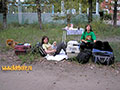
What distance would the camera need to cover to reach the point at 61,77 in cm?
464

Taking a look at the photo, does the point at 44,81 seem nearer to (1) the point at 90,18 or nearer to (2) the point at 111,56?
(2) the point at 111,56

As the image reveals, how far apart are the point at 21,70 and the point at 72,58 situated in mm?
1826

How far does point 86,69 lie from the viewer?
531 cm

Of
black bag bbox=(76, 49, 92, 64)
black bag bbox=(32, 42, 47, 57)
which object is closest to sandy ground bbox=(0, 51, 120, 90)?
black bag bbox=(76, 49, 92, 64)

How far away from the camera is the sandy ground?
405 centimetres

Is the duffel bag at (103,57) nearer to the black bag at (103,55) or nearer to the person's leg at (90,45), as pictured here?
the black bag at (103,55)

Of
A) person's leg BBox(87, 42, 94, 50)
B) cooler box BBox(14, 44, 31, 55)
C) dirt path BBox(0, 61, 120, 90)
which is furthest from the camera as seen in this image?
person's leg BBox(87, 42, 94, 50)

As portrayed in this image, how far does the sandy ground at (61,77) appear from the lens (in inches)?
160

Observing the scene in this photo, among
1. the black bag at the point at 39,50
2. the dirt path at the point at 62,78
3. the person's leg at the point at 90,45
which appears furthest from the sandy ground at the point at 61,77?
the person's leg at the point at 90,45

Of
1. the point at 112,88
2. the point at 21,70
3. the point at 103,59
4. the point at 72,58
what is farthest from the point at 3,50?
the point at 112,88

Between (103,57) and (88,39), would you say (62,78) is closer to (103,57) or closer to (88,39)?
(103,57)

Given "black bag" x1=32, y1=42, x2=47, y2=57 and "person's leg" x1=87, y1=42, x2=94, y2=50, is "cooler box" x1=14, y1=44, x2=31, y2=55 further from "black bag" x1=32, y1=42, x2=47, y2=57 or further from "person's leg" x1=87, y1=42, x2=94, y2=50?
"person's leg" x1=87, y1=42, x2=94, y2=50

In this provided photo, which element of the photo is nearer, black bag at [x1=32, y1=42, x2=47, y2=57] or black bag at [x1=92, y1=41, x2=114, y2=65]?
black bag at [x1=92, y1=41, x2=114, y2=65]

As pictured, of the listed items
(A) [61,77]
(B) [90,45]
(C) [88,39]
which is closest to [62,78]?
(A) [61,77]
